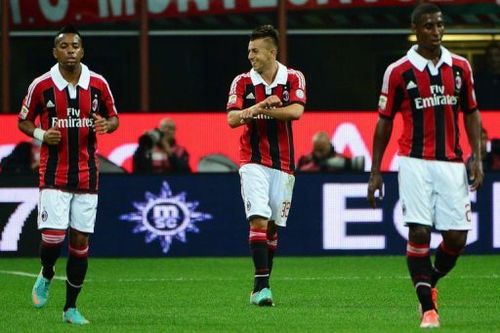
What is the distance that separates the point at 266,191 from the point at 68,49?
221cm

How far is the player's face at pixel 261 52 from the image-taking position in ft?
40.2

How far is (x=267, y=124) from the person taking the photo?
40.7ft

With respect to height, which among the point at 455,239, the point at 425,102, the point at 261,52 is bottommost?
the point at 455,239

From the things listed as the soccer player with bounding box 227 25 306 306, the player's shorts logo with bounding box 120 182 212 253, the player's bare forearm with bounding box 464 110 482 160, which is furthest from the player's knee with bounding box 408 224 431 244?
the player's shorts logo with bounding box 120 182 212 253

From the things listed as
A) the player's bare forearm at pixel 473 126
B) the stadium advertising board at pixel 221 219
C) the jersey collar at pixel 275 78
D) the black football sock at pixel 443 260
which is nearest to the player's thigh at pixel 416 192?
the player's bare forearm at pixel 473 126

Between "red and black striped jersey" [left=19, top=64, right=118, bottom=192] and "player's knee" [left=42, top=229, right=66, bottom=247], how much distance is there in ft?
1.11

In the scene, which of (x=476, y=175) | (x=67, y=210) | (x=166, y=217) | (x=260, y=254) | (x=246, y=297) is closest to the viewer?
(x=476, y=175)

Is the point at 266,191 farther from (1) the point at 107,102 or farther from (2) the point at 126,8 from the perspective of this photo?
(2) the point at 126,8

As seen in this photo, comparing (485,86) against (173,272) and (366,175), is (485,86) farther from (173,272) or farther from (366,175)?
(173,272)

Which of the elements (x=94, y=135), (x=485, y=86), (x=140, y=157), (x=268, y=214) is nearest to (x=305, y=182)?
(x=140, y=157)

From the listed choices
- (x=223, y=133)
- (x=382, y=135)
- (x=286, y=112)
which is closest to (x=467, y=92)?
(x=382, y=135)

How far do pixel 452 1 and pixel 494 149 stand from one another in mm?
3077

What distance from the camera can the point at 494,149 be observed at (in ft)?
63.6

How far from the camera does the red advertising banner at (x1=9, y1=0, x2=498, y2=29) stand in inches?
841
